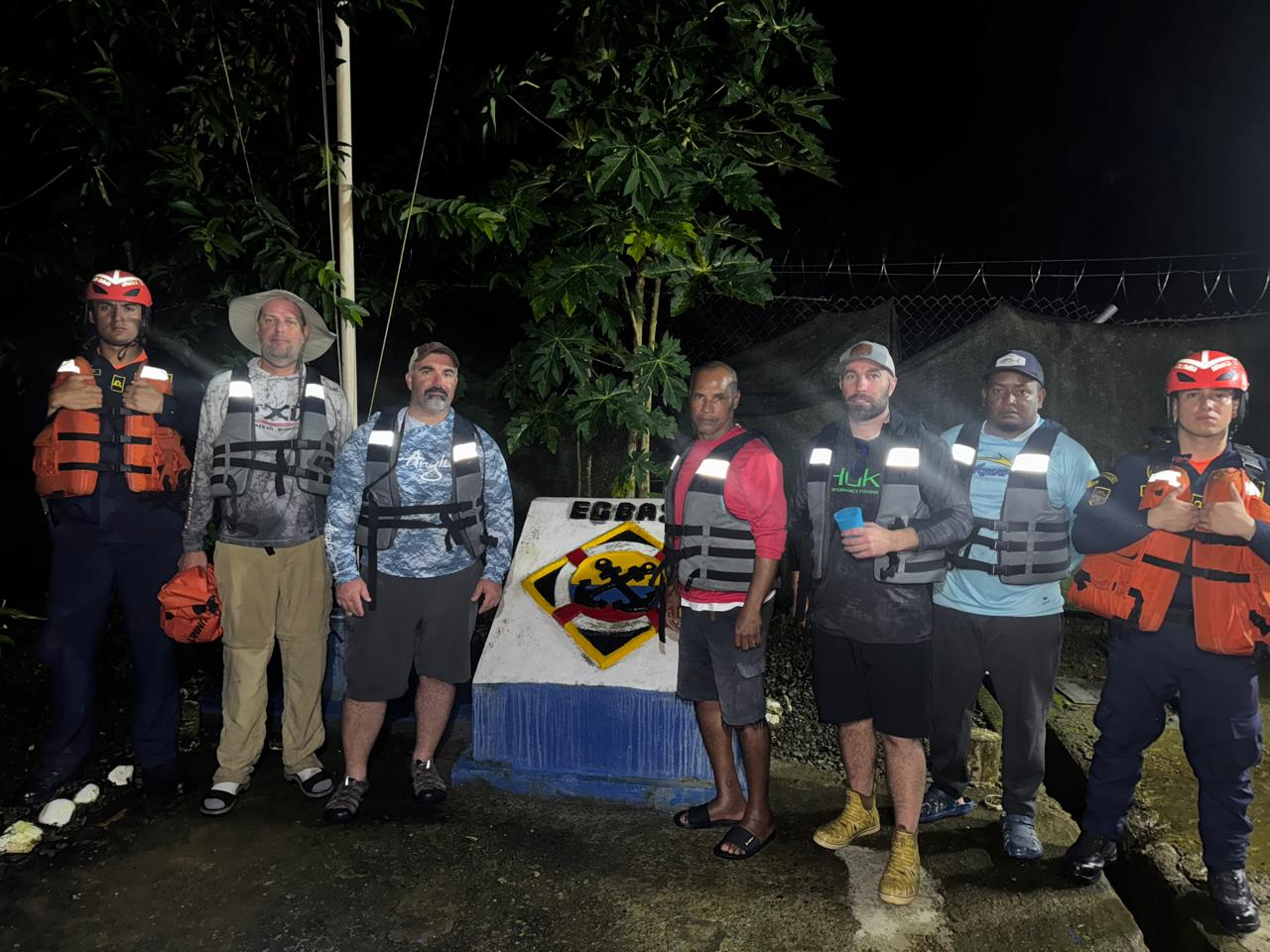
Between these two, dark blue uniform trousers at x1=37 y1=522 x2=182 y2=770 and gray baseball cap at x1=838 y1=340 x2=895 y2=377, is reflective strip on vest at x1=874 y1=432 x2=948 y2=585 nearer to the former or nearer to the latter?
gray baseball cap at x1=838 y1=340 x2=895 y2=377

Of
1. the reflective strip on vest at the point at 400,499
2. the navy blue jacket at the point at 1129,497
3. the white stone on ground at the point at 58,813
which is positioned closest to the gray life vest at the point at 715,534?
the reflective strip on vest at the point at 400,499

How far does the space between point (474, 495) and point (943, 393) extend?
3739 millimetres

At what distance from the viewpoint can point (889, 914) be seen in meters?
2.98

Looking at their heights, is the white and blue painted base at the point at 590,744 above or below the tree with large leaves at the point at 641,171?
below

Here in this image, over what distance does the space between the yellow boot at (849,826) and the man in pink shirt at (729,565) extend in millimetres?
214

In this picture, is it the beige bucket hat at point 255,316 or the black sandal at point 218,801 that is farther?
the beige bucket hat at point 255,316

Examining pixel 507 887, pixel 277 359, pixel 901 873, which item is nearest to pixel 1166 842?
pixel 901 873

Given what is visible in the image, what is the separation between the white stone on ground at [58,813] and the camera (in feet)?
11.4

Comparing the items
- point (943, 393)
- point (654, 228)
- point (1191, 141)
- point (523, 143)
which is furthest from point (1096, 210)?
point (654, 228)

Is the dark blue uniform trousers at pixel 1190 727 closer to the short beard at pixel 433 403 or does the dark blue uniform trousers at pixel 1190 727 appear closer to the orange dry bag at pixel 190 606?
the short beard at pixel 433 403

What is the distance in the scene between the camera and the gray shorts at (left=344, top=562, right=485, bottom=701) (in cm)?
361

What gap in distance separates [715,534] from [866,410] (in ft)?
2.49

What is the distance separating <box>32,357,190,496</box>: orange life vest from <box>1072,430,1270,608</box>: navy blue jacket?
12.8 ft

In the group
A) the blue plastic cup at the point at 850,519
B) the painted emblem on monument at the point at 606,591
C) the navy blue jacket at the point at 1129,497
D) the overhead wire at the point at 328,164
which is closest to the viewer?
the navy blue jacket at the point at 1129,497
